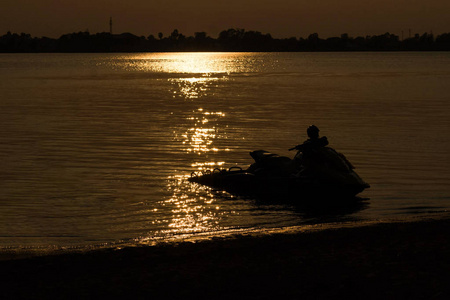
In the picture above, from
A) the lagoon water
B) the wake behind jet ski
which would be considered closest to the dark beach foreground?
the lagoon water

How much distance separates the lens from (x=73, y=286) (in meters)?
9.27

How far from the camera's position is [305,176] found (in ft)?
61.3

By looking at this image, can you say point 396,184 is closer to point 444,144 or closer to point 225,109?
point 444,144

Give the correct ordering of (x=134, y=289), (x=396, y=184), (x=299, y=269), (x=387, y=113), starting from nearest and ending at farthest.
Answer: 1. (x=134, y=289)
2. (x=299, y=269)
3. (x=396, y=184)
4. (x=387, y=113)

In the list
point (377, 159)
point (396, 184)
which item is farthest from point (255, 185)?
point (377, 159)

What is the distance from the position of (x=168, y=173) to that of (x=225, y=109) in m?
31.2

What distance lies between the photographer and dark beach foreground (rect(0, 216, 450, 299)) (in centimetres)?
876

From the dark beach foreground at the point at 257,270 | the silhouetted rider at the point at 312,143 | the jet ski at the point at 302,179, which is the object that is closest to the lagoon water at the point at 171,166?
the jet ski at the point at 302,179

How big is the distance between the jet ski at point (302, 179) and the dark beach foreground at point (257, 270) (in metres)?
6.03

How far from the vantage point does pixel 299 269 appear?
9664 mm

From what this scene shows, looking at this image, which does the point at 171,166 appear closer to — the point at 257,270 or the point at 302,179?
the point at 302,179

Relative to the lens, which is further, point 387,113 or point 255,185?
point 387,113

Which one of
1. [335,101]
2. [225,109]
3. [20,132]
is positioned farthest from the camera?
[335,101]

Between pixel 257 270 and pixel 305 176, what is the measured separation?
29.8ft
